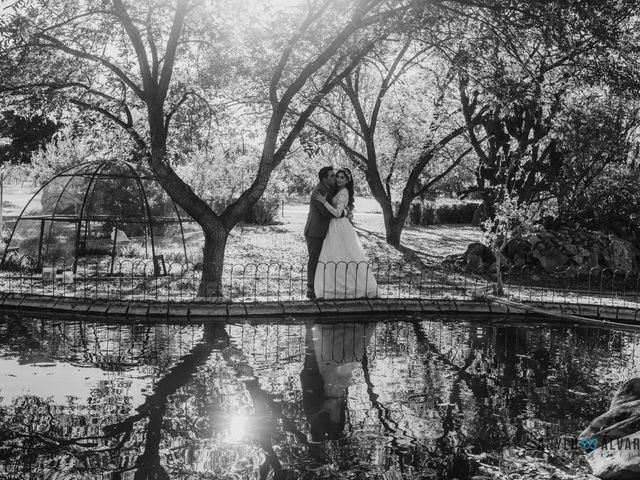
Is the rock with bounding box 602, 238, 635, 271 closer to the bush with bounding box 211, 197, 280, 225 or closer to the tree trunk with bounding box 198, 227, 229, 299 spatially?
the tree trunk with bounding box 198, 227, 229, 299

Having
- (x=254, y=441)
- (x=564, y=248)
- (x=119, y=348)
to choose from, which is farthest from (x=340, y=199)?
(x=564, y=248)

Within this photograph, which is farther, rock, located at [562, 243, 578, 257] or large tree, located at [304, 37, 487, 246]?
large tree, located at [304, 37, 487, 246]

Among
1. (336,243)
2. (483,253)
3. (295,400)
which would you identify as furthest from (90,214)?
(295,400)

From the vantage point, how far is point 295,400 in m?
5.30

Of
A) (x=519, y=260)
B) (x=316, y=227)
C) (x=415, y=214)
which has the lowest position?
(x=519, y=260)

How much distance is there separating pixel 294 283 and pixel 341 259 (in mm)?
2233

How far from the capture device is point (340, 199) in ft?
31.8

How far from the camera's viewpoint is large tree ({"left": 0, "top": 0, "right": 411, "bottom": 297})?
31.2ft

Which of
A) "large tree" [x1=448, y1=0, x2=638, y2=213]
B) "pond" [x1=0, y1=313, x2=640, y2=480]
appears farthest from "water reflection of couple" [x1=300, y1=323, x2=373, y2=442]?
"large tree" [x1=448, y1=0, x2=638, y2=213]

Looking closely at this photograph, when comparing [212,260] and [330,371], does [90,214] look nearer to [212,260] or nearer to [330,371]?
[212,260]

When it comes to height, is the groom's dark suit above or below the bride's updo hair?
below

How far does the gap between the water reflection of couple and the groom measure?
1745 millimetres

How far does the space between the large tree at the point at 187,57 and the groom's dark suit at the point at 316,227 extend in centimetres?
91

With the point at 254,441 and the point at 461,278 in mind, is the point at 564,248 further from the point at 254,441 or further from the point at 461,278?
the point at 254,441
